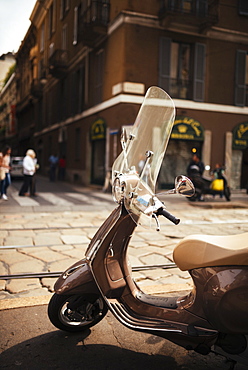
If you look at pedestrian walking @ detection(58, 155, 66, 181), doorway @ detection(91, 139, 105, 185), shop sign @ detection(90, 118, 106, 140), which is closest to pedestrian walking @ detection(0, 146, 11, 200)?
shop sign @ detection(90, 118, 106, 140)

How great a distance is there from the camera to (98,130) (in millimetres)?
17578

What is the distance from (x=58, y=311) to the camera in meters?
2.51

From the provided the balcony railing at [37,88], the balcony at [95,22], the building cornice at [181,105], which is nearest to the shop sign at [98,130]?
the building cornice at [181,105]

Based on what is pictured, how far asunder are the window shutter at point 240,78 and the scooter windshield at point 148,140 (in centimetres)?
1534

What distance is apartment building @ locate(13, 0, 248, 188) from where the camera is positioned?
585 inches

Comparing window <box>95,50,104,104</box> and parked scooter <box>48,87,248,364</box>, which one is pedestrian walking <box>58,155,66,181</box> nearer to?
window <box>95,50,104,104</box>

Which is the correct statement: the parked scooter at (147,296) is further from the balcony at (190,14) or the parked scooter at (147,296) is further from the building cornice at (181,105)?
the balcony at (190,14)

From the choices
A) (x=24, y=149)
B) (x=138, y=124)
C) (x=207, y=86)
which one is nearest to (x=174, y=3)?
(x=207, y=86)

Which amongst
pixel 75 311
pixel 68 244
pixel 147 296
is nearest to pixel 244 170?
pixel 68 244

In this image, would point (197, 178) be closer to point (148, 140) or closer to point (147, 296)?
point (148, 140)

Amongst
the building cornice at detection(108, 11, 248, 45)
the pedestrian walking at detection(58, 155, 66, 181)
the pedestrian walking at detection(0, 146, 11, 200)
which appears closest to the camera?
the pedestrian walking at detection(0, 146, 11, 200)

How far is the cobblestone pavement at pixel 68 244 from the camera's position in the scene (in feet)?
11.8

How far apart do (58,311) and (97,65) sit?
16.7m

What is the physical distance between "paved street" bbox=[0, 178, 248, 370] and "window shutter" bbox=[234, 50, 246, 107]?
11.0 meters
